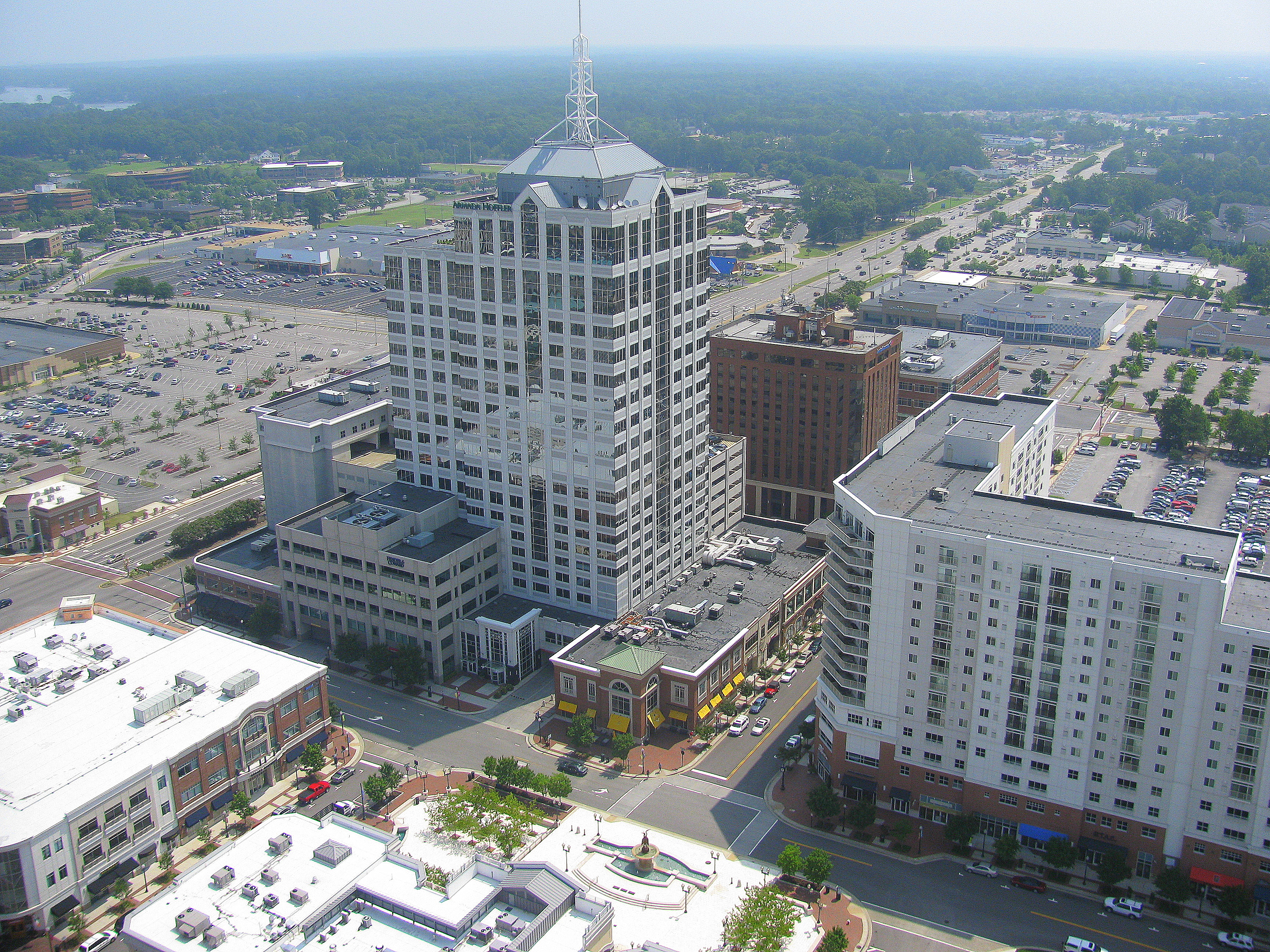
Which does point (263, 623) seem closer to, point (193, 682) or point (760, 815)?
point (193, 682)

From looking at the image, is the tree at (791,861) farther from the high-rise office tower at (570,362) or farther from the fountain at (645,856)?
the high-rise office tower at (570,362)

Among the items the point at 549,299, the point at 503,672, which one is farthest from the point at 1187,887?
the point at 549,299

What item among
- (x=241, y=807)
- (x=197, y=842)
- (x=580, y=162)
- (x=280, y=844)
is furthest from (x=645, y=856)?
(x=580, y=162)

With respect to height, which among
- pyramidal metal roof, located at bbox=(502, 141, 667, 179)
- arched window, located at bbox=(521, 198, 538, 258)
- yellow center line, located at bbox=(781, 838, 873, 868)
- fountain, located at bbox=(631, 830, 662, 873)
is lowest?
yellow center line, located at bbox=(781, 838, 873, 868)

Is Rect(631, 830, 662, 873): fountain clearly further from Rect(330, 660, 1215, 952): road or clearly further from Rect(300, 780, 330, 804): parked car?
Rect(300, 780, 330, 804): parked car

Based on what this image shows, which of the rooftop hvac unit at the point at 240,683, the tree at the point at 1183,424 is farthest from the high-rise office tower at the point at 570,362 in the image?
the tree at the point at 1183,424

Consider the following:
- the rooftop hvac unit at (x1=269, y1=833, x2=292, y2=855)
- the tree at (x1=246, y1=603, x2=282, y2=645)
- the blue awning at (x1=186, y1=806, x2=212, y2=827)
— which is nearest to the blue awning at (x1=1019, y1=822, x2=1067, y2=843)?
the rooftop hvac unit at (x1=269, y1=833, x2=292, y2=855)
